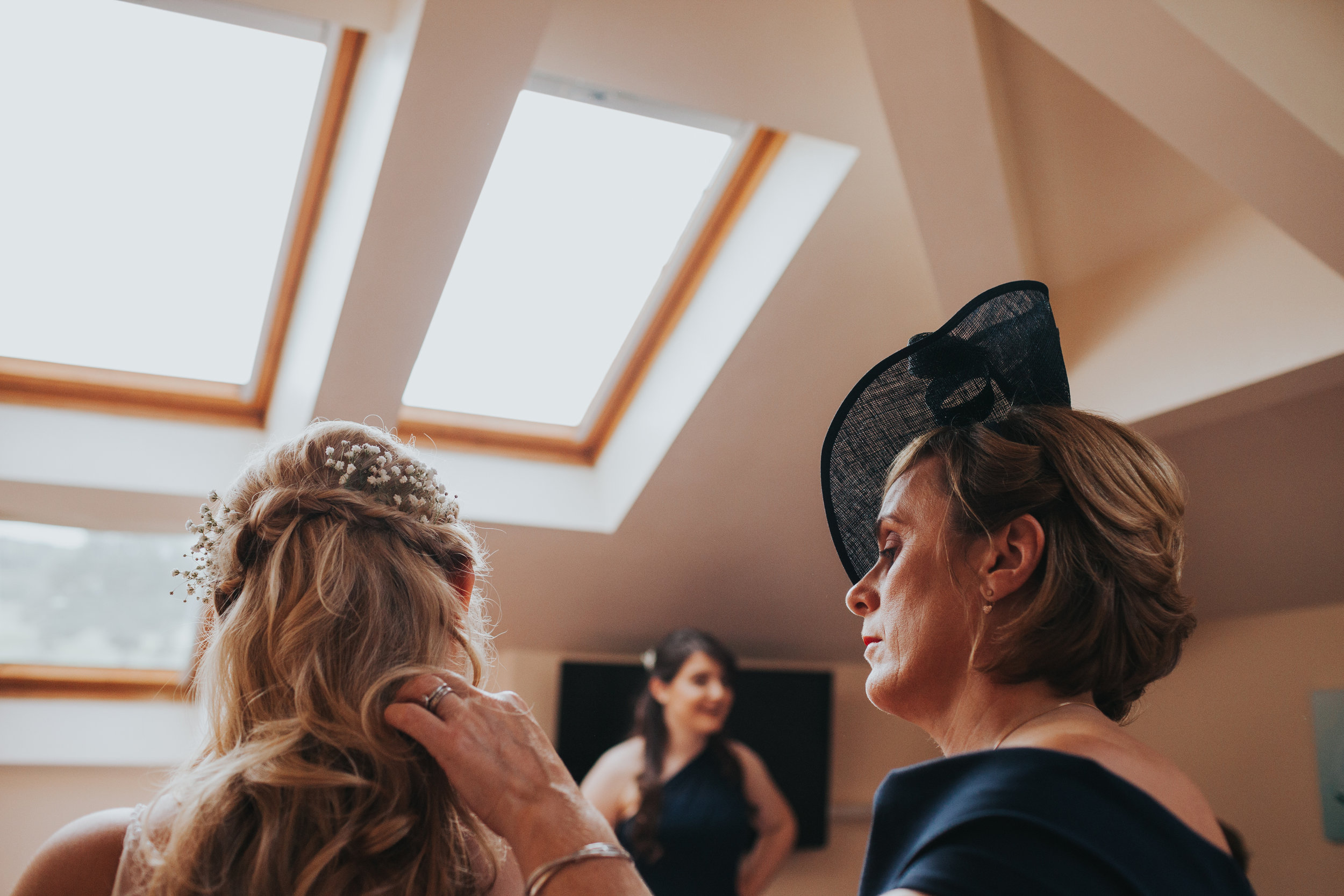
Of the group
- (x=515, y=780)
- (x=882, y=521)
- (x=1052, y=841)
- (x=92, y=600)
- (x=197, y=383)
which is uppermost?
(x=197, y=383)

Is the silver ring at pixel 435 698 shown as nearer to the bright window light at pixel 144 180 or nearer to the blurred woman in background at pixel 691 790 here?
the bright window light at pixel 144 180

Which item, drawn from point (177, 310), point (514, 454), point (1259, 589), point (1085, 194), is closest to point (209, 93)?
point (177, 310)

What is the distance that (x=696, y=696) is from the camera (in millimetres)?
3873

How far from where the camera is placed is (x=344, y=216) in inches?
111

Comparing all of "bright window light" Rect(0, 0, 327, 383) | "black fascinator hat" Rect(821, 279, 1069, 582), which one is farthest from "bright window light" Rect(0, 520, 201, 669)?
"black fascinator hat" Rect(821, 279, 1069, 582)

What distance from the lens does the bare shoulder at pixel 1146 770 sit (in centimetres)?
91

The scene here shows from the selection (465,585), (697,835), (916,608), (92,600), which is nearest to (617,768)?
(697,835)

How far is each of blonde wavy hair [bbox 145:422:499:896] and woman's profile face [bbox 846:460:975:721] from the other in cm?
51

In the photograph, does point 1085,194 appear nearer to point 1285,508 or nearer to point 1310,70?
point 1310,70

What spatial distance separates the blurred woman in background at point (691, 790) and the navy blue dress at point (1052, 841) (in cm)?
293

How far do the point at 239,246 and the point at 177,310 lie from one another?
1.09ft

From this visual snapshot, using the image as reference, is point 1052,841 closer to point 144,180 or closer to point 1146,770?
point 1146,770

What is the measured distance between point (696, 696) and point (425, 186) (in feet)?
7.15

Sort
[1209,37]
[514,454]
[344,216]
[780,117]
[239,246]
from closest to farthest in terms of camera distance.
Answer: [1209,37]
[780,117]
[344,216]
[239,246]
[514,454]
